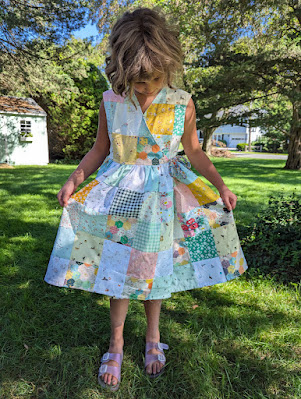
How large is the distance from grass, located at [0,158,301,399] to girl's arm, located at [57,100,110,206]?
0.91 metres

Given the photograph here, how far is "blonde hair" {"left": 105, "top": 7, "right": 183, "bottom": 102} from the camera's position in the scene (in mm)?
1301

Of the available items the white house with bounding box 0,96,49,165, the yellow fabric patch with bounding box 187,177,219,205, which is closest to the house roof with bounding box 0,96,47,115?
the white house with bounding box 0,96,49,165

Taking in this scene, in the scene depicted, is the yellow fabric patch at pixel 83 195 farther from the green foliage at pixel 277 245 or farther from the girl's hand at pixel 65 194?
the green foliage at pixel 277 245

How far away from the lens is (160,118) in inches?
59.1

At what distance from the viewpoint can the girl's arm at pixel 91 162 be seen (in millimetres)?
1524

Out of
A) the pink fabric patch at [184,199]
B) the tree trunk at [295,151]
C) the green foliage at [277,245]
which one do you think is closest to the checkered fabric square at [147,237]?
the pink fabric patch at [184,199]

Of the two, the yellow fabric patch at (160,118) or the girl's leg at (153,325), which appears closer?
the yellow fabric patch at (160,118)

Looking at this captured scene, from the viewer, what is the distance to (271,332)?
1949 millimetres

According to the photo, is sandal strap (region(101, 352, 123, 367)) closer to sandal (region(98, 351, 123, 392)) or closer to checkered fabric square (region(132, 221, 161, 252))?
sandal (region(98, 351, 123, 392))

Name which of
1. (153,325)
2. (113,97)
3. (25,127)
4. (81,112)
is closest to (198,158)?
(113,97)

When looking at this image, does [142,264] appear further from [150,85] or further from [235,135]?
[235,135]

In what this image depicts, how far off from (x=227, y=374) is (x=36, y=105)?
585 inches

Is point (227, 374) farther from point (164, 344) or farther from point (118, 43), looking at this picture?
point (118, 43)

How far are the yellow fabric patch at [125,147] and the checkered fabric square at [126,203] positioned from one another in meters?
0.17
